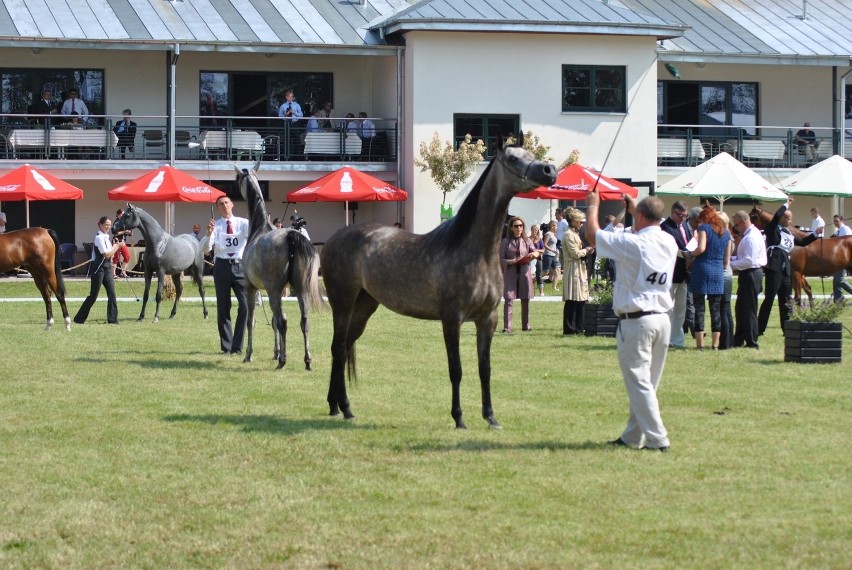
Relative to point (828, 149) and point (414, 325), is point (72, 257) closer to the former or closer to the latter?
point (414, 325)

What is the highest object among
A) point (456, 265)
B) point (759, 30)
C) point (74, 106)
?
point (759, 30)

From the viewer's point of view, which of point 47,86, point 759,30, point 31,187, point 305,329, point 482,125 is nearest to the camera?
point 305,329

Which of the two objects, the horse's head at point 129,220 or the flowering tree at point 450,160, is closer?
the horse's head at point 129,220

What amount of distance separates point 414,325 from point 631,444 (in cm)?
1196

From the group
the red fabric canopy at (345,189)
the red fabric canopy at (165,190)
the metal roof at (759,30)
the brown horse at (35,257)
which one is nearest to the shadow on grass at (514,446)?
the brown horse at (35,257)

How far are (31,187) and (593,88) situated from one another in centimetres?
1732

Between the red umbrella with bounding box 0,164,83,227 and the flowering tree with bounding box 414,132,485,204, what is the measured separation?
1043 centimetres

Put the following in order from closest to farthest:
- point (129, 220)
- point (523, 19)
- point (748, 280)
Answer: point (748, 280)
point (129, 220)
point (523, 19)

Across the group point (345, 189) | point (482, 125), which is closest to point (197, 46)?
point (345, 189)

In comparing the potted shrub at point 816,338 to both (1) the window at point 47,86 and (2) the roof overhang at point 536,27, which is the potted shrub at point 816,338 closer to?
(2) the roof overhang at point 536,27

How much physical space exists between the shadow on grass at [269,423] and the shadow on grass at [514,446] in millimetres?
1141

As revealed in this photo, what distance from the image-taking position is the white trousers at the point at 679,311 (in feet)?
57.3

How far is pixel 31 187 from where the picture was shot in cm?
3045

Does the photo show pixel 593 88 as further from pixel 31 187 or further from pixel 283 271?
pixel 283 271
